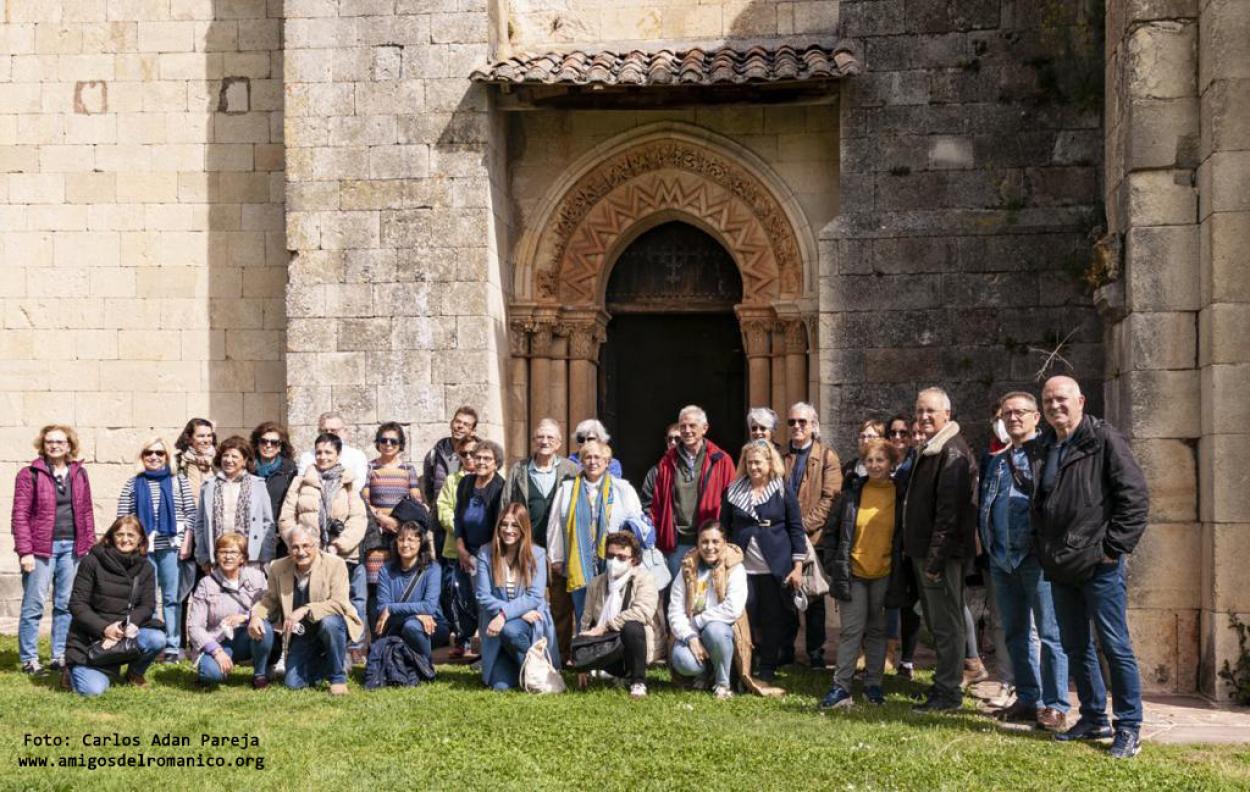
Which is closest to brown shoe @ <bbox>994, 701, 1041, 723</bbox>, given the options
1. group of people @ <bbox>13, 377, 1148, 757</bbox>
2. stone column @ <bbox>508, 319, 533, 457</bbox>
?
group of people @ <bbox>13, 377, 1148, 757</bbox>

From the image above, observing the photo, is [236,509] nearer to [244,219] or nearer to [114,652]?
[114,652]

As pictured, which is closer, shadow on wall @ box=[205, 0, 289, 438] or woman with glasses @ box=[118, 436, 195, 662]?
woman with glasses @ box=[118, 436, 195, 662]

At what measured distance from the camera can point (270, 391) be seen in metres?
12.4

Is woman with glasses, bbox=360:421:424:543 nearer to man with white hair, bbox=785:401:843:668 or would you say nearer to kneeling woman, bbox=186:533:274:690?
kneeling woman, bbox=186:533:274:690

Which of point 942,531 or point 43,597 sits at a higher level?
point 942,531

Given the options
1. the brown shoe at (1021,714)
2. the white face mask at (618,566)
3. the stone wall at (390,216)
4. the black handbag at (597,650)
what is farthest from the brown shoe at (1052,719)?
the stone wall at (390,216)

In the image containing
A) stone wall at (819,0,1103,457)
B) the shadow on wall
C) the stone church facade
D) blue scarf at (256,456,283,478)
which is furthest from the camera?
the shadow on wall

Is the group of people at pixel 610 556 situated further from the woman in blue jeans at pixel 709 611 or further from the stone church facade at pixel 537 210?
the stone church facade at pixel 537 210

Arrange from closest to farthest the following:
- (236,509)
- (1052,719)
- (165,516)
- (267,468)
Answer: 1. (1052,719)
2. (236,509)
3. (165,516)
4. (267,468)

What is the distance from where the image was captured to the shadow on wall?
1237 cm

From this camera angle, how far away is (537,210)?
1224cm

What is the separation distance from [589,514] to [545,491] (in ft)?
1.26

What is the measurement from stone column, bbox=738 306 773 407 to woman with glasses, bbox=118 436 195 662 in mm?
4760

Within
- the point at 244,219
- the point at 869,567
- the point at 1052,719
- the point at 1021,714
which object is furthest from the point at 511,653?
the point at 244,219
